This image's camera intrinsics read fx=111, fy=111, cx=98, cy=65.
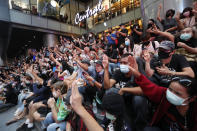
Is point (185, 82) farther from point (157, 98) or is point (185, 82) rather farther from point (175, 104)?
point (157, 98)

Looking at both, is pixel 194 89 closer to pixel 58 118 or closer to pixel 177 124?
pixel 177 124

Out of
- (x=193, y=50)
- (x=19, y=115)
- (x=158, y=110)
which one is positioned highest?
(x=193, y=50)

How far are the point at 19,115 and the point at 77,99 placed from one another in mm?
4858

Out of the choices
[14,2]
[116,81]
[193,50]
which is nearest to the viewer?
[193,50]

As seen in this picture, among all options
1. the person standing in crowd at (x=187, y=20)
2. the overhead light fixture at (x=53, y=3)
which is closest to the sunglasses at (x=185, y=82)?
the person standing in crowd at (x=187, y=20)

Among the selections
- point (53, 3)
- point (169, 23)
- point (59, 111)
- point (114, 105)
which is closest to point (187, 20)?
point (169, 23)

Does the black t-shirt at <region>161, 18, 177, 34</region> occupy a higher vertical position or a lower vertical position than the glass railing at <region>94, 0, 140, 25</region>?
lower

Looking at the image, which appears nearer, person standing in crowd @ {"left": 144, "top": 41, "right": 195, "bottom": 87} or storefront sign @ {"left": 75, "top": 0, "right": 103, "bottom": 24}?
person standing in crowd @ {"left": 144, "top": 41, "right": 195, "bottom": 87}

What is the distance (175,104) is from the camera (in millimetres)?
1220

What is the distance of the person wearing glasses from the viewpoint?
117cm

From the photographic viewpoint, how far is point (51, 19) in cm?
1537

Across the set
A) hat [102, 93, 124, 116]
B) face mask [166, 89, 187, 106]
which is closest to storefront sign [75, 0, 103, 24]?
hat [102, 93, 124, 116]

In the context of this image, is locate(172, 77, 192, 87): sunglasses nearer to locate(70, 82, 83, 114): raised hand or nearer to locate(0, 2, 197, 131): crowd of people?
locate(0, 2, 197, 131): crowd of people

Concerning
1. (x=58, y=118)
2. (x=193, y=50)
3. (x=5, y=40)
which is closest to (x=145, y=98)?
(x=193, y=50)
